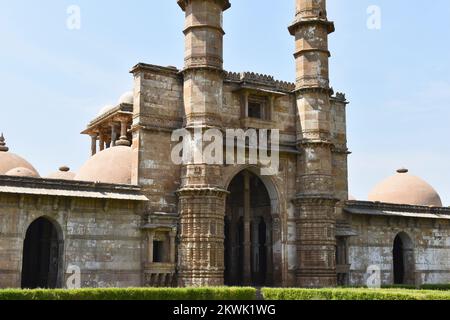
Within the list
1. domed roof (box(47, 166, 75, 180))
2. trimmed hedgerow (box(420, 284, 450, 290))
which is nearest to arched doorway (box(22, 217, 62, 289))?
domed roof (box(47, 166, 75, 180))

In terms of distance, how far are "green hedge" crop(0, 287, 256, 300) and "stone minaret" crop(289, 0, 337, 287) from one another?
16.9 feet

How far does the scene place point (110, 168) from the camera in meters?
25.1

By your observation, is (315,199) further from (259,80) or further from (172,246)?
(172,246)

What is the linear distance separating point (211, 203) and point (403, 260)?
12883mm

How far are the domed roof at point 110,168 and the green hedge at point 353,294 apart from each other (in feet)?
23.8

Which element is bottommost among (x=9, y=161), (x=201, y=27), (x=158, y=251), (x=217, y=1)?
(x=158, y=251)

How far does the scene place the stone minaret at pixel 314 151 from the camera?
85.4ft

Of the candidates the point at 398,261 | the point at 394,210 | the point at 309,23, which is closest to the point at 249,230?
the point at 394,210

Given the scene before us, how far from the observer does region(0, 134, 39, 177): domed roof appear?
1141 inches

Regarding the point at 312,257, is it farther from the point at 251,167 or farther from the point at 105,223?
the point at 105,223

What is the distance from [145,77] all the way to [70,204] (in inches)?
221

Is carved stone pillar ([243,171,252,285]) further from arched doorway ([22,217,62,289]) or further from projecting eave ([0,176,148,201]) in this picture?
arched doorway ([22,217,62,289])

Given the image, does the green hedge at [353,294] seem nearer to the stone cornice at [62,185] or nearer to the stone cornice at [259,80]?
the stone cornice at [62,185]
